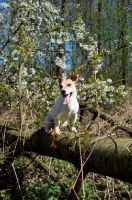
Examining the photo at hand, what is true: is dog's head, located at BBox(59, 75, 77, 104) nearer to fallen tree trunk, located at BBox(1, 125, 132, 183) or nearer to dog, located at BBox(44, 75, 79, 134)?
dog, located at BBox(44, 75, 79, 134)

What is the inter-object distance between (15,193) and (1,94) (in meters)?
3.00

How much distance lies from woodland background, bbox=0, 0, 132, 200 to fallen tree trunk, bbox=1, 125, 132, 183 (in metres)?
0.01

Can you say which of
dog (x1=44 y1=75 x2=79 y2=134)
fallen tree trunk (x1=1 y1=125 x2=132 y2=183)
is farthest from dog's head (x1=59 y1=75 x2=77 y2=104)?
fallen tree trunk (x1=1 y1=125 x2=132 y2=183)

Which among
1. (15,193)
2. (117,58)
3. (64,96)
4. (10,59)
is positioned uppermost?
(117,58)

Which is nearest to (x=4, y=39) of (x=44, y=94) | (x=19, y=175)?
(x=44, y=94)

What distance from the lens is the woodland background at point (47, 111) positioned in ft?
→ 12.4

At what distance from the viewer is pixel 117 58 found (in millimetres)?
21547

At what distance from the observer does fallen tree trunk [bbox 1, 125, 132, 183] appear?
2.88 metres

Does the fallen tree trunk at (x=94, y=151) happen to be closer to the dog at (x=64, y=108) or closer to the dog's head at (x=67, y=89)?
the dog at (x=64, y=108)

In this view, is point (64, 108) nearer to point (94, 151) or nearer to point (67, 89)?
point (67, 89)

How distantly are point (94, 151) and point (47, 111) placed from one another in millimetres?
3432

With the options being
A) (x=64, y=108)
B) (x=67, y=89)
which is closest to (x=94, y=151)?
(x=64, y=108)

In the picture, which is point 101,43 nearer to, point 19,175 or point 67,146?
point 19,175

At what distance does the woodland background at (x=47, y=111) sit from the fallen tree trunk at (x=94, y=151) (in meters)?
0.01
